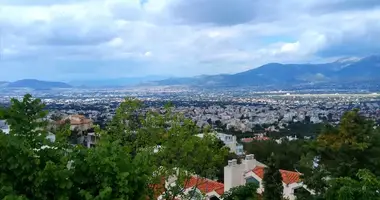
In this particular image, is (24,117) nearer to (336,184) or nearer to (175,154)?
(175,154)

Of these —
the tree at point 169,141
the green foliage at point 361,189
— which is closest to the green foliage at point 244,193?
the tree at point 169,141

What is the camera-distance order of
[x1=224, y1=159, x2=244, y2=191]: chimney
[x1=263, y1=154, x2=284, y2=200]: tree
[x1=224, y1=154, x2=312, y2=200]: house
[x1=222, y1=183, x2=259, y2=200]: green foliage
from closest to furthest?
[x1=222, y1=183, x2=259, y2=200]: green foliage → [x1=263, y1=154, x2=284, y2=200]: tree → [x1=224, y1=154, x2=312, y2=200]: house → [x1=224, y1=159, x2=244, y2=191]: chimney

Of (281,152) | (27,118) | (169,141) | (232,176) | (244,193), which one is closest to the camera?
(27,118)

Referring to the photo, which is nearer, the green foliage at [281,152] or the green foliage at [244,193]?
the green foliage at [244,193]

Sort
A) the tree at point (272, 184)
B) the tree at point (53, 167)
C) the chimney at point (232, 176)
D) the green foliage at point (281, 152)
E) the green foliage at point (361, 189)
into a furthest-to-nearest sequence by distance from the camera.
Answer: the green foliage at point (281, 152) < the chimney at point (232, 176) < the tree at point (272, 184) < the green foliage at point (361, 189) < the tree at point (53, 167)

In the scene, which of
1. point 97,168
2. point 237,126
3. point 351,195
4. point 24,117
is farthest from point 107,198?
point 237,126

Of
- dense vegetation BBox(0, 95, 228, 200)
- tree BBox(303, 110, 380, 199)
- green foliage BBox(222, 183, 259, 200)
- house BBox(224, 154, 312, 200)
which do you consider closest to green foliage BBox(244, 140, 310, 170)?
house BBox(224, 154, 312, 200)

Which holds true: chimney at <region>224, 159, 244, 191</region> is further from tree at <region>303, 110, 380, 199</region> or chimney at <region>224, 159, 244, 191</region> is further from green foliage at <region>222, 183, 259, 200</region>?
green foliage at <region>222, 183, 259, 200</region>

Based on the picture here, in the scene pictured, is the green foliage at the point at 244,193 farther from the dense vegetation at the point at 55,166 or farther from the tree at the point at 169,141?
the dense vegetation at the point at 55,166

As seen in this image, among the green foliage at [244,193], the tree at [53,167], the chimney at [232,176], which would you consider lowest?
the chimney at [232,176]

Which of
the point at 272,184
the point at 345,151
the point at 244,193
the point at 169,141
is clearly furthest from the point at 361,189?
the point at 272,184

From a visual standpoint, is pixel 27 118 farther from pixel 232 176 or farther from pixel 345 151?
pixel 232 176

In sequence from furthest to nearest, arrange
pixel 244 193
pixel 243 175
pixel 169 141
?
1. pixel 243 175
2. pixel 244 193
3. pixel 169 141
